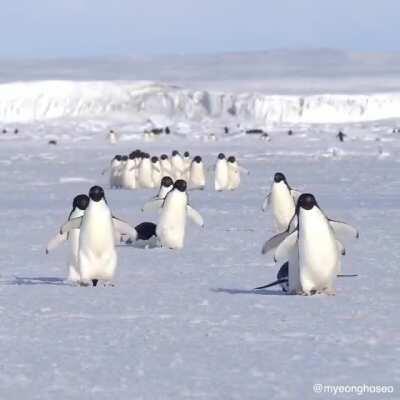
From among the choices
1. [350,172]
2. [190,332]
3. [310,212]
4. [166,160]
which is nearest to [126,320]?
[190,332]

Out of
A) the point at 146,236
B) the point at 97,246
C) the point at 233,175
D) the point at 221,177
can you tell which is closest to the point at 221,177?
the point at 221,177

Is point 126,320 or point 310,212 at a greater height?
point 310,212

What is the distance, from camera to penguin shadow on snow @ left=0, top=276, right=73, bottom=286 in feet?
25.1

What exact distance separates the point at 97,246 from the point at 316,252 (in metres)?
1.39

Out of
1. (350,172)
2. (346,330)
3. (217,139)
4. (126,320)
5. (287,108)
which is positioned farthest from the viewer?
(287,108)

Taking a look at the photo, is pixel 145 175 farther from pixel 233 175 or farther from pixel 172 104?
pixel 172 104

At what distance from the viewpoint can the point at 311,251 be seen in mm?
6723

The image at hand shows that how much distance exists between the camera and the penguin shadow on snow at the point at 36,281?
7641 millimetres

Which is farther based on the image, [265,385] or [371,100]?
[371,100]

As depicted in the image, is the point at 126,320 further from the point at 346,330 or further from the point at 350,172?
the point at 350,172

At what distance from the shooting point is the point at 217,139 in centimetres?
4200

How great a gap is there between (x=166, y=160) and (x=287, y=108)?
56.0 meters

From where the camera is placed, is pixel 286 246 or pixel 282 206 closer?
pixel 286 246

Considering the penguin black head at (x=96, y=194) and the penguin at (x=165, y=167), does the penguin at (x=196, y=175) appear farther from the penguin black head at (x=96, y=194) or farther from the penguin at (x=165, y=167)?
the penguin black head at (x=96, y=194)
